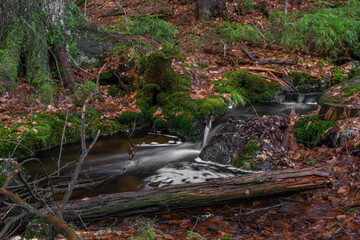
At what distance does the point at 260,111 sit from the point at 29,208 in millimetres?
7073

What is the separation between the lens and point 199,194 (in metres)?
3.87

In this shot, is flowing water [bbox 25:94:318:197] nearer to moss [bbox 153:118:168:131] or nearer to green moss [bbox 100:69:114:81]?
moss [bbox 153:118:168:131]

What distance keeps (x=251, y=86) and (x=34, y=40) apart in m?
6.21

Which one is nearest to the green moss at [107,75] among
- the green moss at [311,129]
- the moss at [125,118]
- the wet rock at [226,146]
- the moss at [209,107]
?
the moss at [125,118]

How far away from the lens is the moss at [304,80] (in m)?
9.94

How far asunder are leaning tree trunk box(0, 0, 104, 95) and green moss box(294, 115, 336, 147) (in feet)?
18.5

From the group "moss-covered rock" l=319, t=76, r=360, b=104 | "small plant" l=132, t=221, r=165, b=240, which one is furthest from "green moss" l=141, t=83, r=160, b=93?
"small plant" l=132, t=221, r=165, b=240

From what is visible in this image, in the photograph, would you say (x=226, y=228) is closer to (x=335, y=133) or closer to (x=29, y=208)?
(x=29, y=208)

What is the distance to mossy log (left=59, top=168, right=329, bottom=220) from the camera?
370 centimetres

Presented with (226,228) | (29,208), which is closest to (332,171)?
(226,228)

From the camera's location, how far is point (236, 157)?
18.0ft

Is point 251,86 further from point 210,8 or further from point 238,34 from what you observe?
point 210,8

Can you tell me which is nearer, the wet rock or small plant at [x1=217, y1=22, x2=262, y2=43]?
the wet rock

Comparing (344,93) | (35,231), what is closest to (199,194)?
(35,231)
